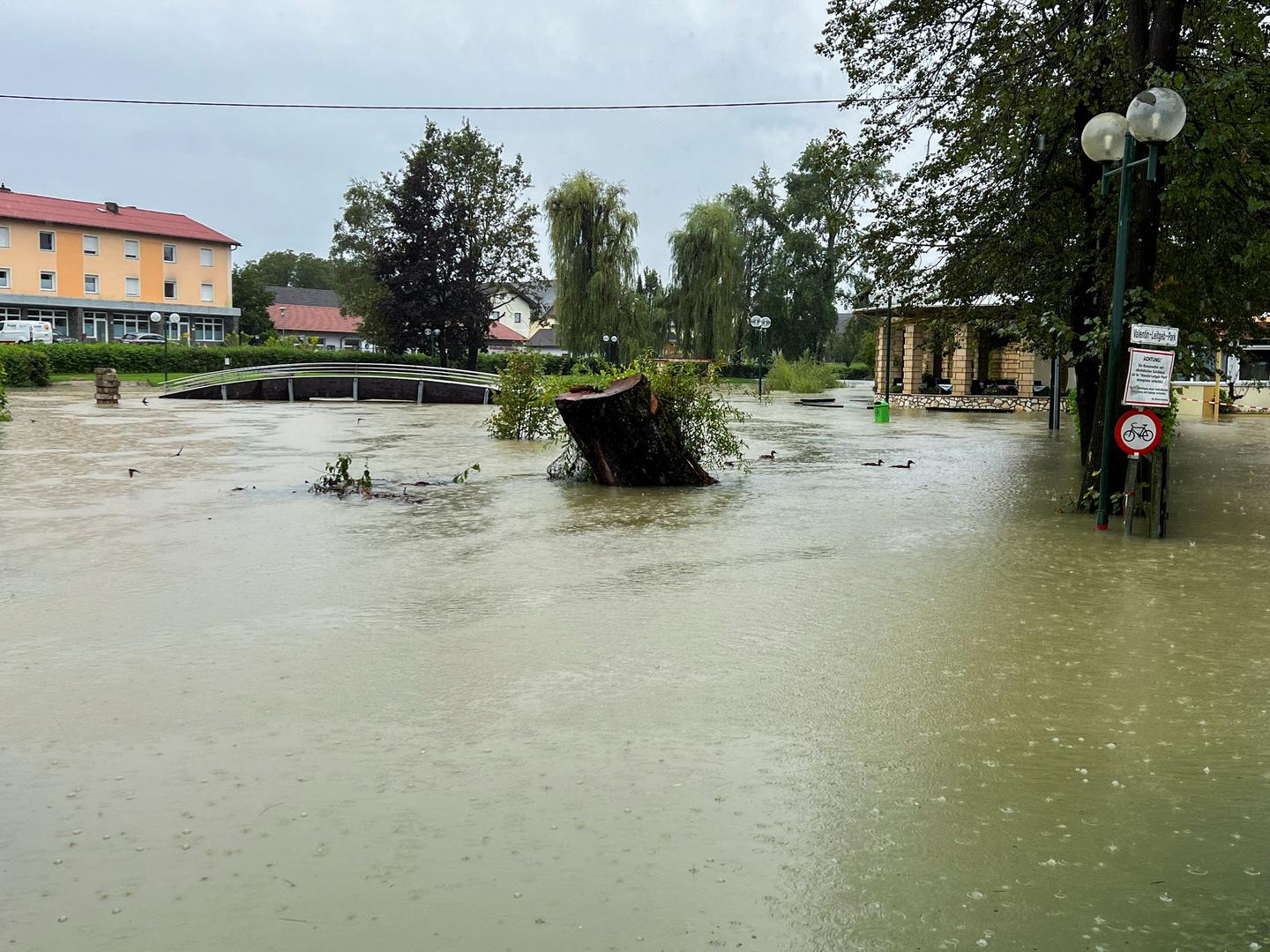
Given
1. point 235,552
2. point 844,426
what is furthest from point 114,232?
point 235,552

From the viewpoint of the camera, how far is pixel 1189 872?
10.4 ft

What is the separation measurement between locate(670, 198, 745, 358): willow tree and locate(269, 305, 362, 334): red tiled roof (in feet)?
145

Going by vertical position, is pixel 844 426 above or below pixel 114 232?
below

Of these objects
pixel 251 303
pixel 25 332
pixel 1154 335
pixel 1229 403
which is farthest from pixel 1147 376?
pixel 251 303

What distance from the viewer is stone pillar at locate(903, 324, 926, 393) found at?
42.1 metres

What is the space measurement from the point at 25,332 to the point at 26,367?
828 inches

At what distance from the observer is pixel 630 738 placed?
13.8ft

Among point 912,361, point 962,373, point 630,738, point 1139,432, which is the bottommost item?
point 630,738

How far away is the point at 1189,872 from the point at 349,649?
3731 millimetres

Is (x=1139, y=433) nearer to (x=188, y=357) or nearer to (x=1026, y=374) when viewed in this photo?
(x=1026, y=374)

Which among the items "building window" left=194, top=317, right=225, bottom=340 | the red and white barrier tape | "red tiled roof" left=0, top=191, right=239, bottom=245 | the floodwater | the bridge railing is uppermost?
"red tiled roof" left=0, top=191, right=239, bottom=245

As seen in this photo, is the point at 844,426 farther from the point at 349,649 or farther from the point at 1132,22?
the point at 349,649

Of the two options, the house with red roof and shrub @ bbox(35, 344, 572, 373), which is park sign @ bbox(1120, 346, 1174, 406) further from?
the house with red roof

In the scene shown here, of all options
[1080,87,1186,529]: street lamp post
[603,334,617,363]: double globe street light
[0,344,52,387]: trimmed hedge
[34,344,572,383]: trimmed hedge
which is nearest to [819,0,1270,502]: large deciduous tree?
[1080,87,1186,529]: street lamp post
